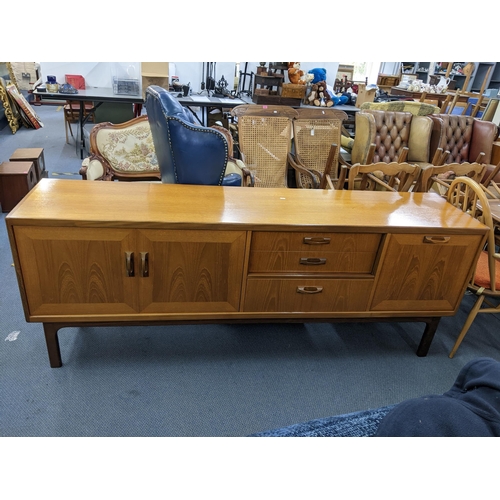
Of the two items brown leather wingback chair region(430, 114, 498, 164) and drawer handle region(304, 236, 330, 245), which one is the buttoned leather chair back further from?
drawer handle region(304, 236, 330, 245)

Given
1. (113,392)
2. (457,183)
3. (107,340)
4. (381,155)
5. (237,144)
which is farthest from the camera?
(381,155)

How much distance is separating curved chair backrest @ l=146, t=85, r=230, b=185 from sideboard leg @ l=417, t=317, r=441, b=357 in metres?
1.28

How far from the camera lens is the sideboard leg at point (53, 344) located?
1618 millimetres

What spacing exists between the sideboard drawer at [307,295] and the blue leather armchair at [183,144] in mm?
626

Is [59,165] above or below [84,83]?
below

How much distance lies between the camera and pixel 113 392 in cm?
166

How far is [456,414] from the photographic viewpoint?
0.64 m

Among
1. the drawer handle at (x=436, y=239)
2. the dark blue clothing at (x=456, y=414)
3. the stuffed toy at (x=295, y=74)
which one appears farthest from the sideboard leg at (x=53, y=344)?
the stuffed toy at (x=295, y=74)

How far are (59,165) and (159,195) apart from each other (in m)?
3.04

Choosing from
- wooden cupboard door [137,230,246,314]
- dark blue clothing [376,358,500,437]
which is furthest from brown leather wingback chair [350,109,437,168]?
dark blue clothing [376,358,500,437]

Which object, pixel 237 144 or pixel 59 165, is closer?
pixel 237 144

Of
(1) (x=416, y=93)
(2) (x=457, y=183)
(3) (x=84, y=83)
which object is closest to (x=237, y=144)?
(2) (x=457, y=183)
